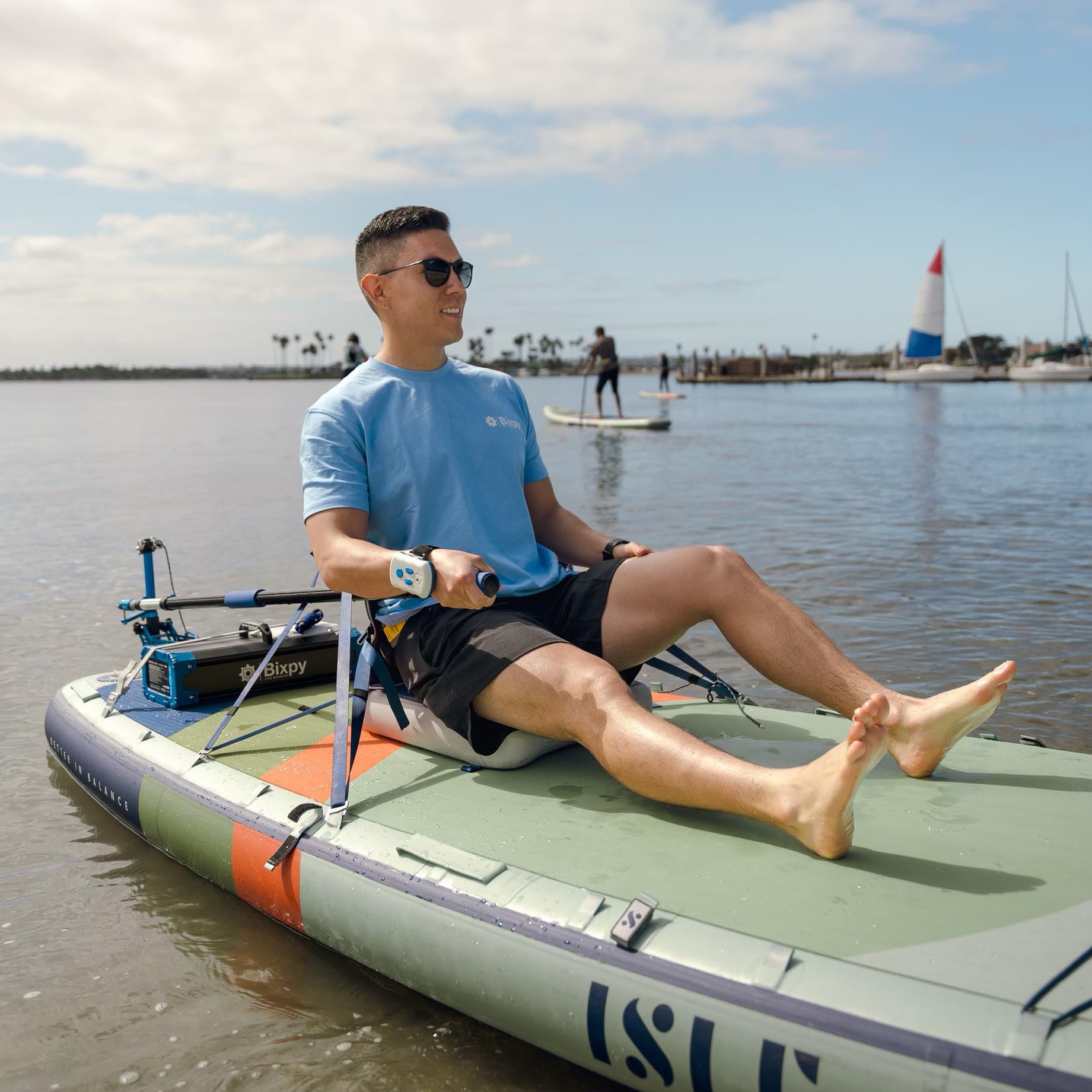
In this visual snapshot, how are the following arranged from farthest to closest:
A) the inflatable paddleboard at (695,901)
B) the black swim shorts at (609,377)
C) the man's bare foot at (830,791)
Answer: the black swim shorts at (609,377)
the man's bare foot at (830,791)
the inflatable paddleboard at (695,901)

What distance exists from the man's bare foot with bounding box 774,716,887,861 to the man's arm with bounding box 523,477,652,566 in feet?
4.51

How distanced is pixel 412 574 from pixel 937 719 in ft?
4.96

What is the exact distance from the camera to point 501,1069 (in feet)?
8.63

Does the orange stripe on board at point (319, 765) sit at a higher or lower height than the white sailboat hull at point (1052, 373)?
lower

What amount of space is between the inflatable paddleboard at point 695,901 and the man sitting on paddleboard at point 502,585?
0.57 feet

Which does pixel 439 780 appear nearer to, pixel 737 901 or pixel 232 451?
pixel 737 901

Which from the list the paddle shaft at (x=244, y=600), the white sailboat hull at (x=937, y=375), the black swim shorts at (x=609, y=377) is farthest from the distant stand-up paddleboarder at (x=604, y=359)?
the white sailboat hull at (x=937, y=375)

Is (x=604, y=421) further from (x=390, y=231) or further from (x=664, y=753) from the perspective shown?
(x=664, y=753)

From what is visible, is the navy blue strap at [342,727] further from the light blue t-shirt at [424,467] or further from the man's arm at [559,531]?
the man's arm at [559,531]

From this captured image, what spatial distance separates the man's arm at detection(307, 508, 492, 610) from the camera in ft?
8.49

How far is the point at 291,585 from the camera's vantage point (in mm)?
8805

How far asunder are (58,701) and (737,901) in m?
3.34

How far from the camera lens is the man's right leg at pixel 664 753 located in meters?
2.25

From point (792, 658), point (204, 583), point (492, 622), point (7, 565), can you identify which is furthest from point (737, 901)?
point (7, 565)
